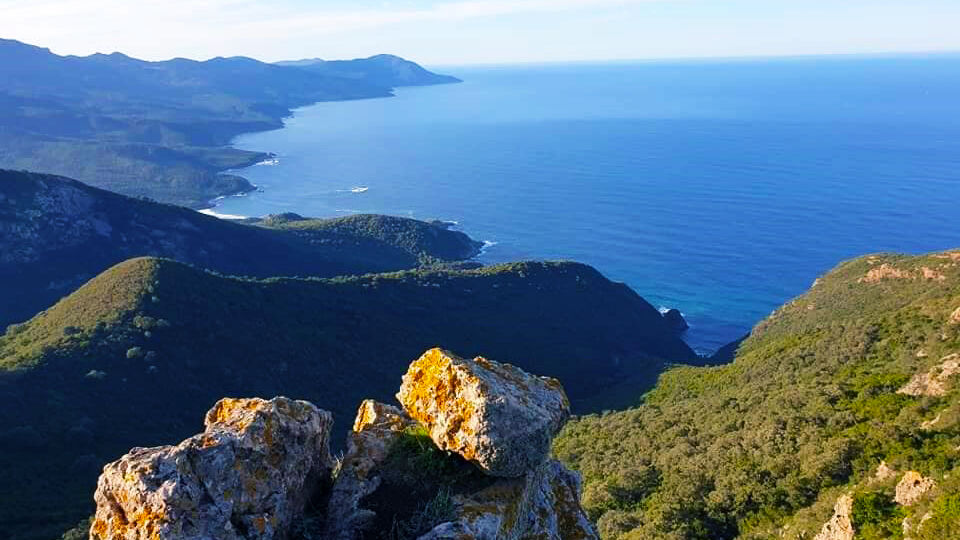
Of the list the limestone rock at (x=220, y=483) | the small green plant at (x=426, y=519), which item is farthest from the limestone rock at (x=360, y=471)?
the limestone rock at (x=220, y=483)

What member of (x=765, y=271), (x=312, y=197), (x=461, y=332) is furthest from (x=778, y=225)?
(x=312, y=197)

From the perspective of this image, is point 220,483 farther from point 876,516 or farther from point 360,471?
point 876,516

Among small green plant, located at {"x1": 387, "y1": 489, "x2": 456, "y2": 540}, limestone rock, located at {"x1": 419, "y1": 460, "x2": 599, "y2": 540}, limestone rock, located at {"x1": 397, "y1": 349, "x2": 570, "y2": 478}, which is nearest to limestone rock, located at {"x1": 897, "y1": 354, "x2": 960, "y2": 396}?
limestone rock, located at {"x1": 419, "y1": 460, "x2": 599, "y2": 540}

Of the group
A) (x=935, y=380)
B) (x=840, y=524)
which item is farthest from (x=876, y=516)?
(x=935, y=380)

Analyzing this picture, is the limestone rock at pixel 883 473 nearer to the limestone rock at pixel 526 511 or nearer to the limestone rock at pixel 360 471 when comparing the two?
the limestone rock at pixel 526 511

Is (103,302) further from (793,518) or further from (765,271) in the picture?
(765,271)

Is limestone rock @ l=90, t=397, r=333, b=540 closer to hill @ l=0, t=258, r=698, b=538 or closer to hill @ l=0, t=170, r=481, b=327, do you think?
hill @ l=0, t=258, r=698, b=538
